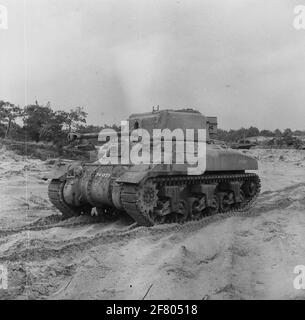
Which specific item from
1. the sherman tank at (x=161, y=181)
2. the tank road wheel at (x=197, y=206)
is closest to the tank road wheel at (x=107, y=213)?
the sherman tank at (x=161, y=181)

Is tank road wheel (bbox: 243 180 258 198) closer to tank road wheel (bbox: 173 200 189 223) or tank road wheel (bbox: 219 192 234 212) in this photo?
tank road wheel (bbox: 219 192 234 212)

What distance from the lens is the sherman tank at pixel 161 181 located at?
8.64 meters

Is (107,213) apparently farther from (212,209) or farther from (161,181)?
(212,209)

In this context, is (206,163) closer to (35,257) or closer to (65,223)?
(65,223)

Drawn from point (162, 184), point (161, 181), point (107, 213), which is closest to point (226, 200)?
point (162, 184)

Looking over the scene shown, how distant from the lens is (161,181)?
29.3ft

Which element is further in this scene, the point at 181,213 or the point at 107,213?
the point at 107,213

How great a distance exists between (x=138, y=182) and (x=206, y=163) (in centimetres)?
203

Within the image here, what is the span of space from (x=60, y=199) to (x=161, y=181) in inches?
97.6

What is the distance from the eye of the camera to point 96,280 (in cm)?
560

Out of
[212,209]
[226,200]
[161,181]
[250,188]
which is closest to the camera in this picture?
[161,181]

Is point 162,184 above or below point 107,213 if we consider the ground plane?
above

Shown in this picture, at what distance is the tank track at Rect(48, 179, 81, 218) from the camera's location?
33.5 ft
